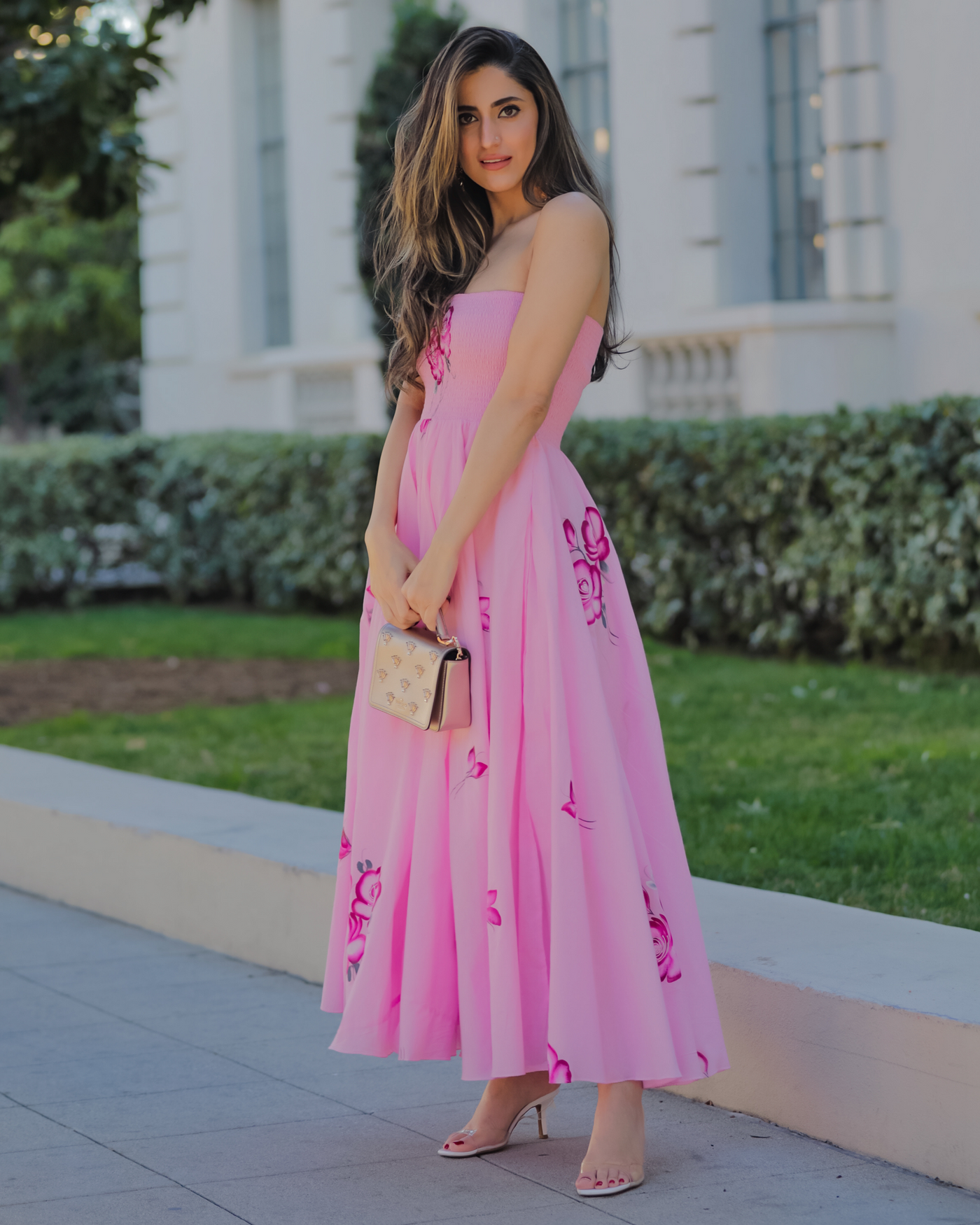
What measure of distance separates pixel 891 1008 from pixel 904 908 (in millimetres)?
1139

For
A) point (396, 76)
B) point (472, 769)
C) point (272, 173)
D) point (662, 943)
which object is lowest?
point (662, 943)

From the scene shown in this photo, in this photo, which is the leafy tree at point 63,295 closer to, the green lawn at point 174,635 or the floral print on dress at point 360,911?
the green lawn at point 174,635

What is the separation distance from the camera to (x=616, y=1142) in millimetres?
2904

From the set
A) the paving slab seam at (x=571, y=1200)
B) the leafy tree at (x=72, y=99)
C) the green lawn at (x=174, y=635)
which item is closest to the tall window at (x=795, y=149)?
the green lawn at (x=174, y=635)

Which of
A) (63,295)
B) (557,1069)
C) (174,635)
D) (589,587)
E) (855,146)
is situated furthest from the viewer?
(63,295)

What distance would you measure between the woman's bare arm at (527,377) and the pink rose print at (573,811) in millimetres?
399

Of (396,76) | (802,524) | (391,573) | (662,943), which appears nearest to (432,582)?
(391,573)

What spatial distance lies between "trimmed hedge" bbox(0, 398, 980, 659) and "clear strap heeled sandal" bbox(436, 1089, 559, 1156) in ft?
17.1

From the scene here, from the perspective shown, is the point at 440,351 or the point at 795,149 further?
the point at 795,149

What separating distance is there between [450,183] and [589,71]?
9541 millimetres

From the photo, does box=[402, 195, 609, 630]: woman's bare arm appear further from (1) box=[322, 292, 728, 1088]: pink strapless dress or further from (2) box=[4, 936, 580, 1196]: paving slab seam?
(2) box=[4, 936, 580, 1196]: paving slab seam

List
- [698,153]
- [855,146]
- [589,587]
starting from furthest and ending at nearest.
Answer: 1. [698,153]
2. [855,146]
3. [589,587]

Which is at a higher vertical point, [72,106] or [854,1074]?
[72,106]

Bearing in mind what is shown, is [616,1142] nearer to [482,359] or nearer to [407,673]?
[407,673]
